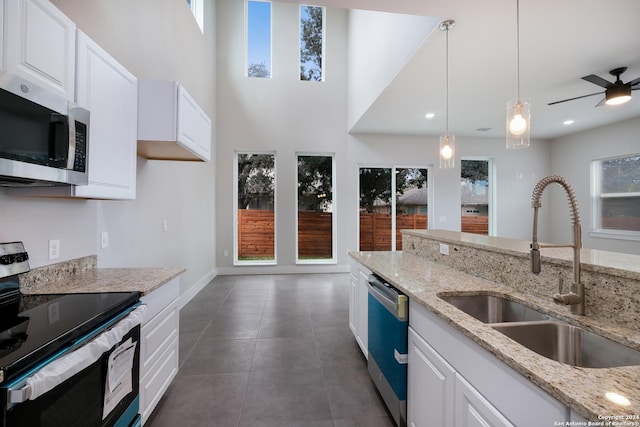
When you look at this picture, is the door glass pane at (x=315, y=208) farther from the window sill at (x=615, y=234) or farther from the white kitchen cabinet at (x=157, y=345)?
the window sill at (x=615, y=234)

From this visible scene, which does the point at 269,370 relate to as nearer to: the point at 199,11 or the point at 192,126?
the point at 192,126

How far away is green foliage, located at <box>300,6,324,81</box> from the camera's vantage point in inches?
230

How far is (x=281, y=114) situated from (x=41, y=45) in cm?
463

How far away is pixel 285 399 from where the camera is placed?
6.43ft

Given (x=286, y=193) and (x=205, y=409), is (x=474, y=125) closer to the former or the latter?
(x=286, y=193)

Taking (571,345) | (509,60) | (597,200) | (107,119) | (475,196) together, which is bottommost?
(571,345)

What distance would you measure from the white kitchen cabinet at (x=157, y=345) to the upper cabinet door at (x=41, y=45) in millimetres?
1149

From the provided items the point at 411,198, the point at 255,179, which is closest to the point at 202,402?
the point at 255,179

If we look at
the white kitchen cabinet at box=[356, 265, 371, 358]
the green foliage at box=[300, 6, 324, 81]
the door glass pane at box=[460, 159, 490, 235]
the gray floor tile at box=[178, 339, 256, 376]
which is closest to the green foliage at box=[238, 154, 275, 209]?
the green foliage at box=[300, 6, 324, 81]

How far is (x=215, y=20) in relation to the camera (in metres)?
5.44

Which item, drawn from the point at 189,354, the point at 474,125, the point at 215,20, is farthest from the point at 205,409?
the point at 215,20

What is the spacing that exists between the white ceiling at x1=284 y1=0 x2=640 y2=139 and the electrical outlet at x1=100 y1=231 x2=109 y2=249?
2.45 meters

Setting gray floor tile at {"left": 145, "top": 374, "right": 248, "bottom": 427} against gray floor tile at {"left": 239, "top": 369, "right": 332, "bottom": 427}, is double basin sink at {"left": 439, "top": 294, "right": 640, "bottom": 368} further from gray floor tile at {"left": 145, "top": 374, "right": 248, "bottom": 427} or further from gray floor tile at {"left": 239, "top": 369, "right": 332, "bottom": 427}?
gray floor tile at {"left": 145, "top": 374, "right": 248, "bottom": 427}

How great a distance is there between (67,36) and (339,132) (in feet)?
15.7
